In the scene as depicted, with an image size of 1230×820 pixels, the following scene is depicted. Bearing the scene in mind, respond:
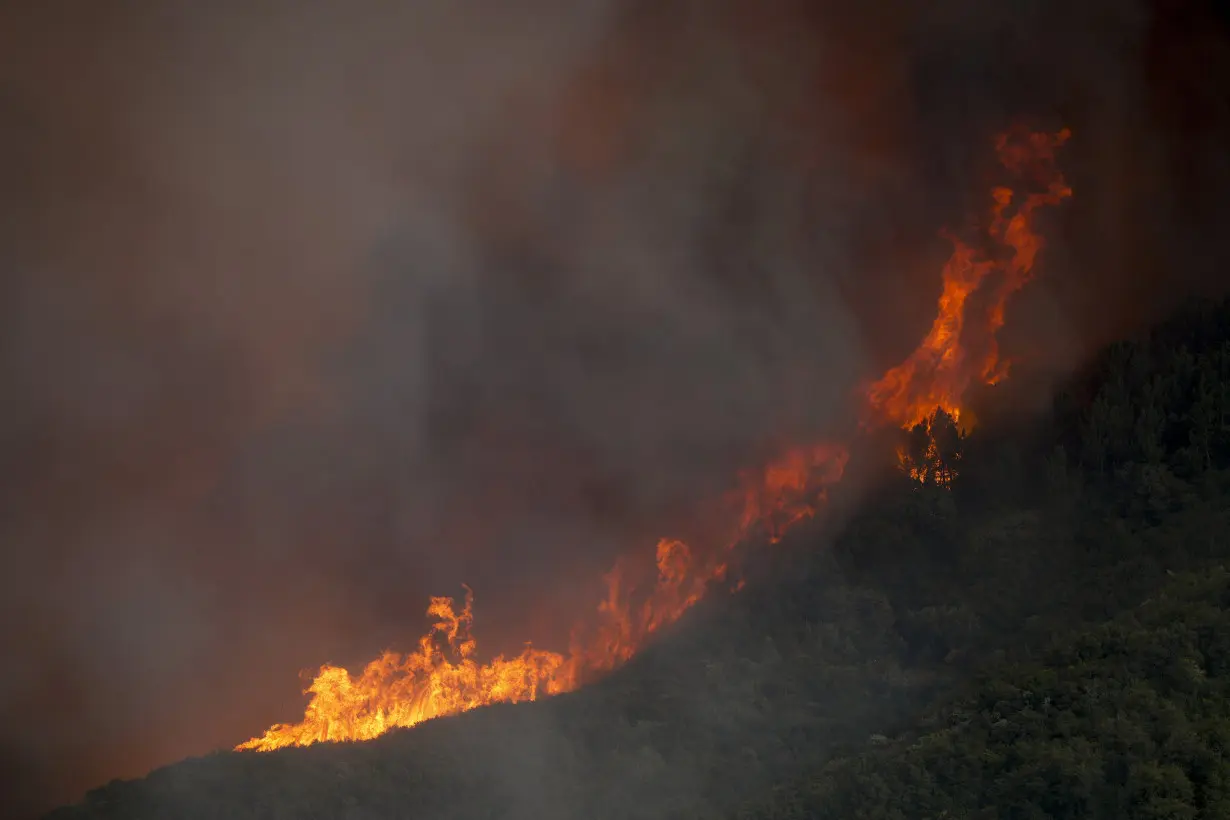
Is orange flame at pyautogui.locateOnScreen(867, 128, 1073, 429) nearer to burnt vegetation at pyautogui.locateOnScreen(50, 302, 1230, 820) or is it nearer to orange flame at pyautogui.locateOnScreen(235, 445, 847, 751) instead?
burnt vegetation at pyautogui.locateOnScreen(50, 302, 1230, 820)

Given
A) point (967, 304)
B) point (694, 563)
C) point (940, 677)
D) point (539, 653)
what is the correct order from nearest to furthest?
point (940, 677)
point (539, 653)
point (694, 563)
point (967, 304)

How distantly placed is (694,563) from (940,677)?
9586mm

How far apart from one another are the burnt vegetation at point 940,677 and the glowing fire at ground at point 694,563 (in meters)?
1.42

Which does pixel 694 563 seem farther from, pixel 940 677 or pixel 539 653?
pixel 940 677

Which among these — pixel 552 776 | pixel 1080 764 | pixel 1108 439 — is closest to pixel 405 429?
pixel 552 776

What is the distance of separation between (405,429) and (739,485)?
1253cm

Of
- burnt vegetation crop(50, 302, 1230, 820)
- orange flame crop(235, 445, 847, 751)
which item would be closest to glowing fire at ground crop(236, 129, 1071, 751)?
orange flame crop(235, 445, 847, 751)

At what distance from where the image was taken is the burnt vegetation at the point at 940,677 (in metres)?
25.6

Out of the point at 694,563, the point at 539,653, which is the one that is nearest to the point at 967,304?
the point at 694,563

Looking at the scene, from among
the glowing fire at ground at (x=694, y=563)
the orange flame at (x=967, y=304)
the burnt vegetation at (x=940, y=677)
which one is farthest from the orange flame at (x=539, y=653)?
the orange flame at (x=967, y=304)

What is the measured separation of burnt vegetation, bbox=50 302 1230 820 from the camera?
25594 mm

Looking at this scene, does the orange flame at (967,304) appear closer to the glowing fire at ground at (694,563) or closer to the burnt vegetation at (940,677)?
the glowing fire at ground at (694,563)

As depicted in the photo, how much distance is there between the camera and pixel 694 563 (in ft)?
131

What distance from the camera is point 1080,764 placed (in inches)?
960
